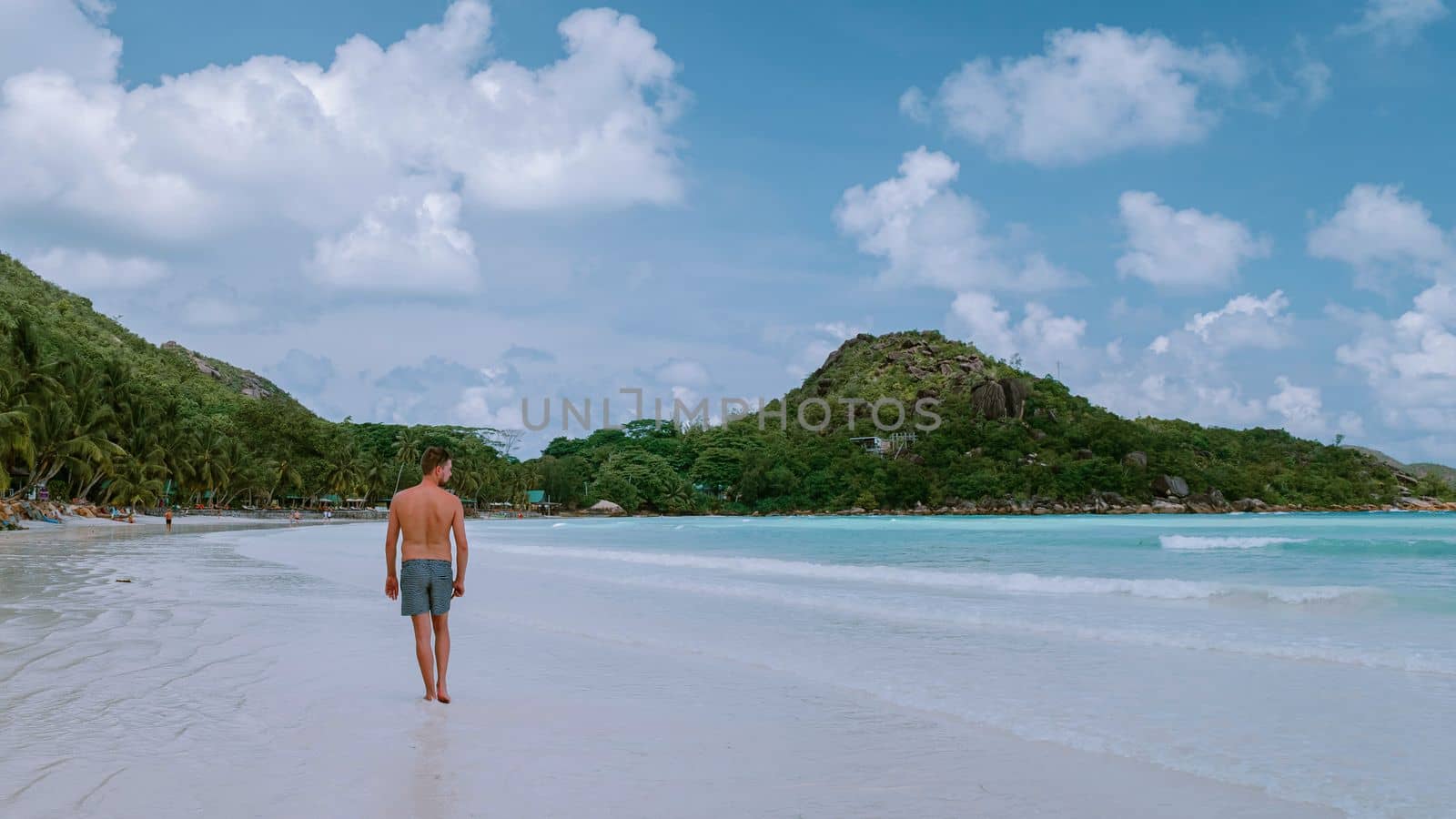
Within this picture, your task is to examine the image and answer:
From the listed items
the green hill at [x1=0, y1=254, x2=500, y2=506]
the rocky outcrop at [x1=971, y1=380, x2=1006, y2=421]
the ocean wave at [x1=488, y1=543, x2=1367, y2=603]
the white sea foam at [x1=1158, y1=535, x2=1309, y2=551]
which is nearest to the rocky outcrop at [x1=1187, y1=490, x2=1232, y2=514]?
the rocky outcrop at [x1=971, y1=380, x2=1006, y2=421]

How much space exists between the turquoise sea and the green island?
5504 centimetres

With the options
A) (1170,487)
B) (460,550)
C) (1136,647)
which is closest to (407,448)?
(1170,487)

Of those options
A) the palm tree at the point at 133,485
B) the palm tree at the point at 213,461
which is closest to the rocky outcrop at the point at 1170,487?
the palm tree at the point at 213,461

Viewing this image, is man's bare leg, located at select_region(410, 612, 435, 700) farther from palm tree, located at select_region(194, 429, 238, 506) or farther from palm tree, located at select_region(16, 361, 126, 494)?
palm tree, located at select_region(194, 429, 238, 506)

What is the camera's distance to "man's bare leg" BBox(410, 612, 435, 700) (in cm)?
566

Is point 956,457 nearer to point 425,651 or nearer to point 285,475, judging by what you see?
point 285,475

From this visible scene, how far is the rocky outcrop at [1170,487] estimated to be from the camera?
311ft

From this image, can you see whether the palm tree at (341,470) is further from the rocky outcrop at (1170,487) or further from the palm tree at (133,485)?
the rocky outcrop at (1170,487)

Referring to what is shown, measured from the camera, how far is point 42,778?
3.83 m

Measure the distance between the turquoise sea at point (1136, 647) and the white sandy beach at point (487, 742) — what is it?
0.53 metres

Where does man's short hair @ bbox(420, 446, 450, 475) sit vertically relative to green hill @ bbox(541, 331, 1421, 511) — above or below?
below

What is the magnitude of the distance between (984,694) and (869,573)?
1142cm

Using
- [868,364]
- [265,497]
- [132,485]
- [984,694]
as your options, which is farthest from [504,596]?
[868,364]

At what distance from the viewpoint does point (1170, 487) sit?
311 ft
